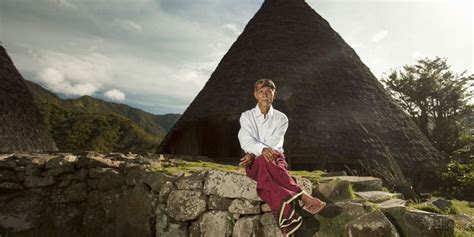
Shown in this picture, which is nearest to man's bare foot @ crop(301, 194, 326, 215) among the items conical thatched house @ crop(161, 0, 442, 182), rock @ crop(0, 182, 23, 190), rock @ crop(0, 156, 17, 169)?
rock @ crop(0, 182, 23, 190)

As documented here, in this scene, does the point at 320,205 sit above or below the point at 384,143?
below

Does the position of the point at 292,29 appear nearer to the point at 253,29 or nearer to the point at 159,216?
the point at 253,29

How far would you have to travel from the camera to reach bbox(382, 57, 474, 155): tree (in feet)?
62.2

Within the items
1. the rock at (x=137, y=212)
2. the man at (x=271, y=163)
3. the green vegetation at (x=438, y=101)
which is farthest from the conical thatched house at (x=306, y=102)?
the green vegetation at (x=438, y=101)

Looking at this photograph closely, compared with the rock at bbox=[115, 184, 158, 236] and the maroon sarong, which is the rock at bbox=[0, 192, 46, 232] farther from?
the maroon sarong

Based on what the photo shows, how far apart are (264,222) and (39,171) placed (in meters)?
3.61

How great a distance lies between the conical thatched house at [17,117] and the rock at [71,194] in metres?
3.88

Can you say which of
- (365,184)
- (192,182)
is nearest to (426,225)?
(365,184)

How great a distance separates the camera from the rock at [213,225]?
3410 mm

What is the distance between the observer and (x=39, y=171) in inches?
181

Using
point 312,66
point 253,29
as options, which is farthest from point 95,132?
point 312,66

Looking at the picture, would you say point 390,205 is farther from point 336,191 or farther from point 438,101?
point 438,101

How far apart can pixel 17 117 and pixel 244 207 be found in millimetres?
8292

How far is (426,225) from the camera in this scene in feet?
8.22
